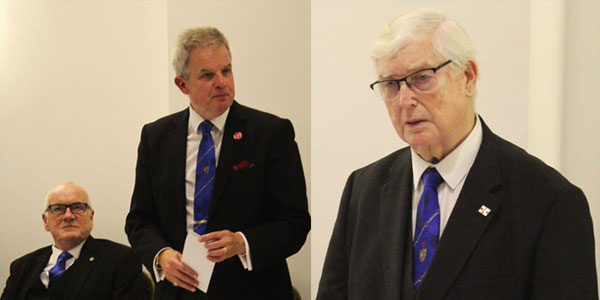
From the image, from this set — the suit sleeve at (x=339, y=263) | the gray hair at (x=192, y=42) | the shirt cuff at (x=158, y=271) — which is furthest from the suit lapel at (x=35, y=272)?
the suit sleeve at (x=339, y=263)

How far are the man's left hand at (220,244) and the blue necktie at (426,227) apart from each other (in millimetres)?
960

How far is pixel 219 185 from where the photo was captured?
8.60 ft

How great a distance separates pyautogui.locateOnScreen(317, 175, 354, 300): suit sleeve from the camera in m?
1.83

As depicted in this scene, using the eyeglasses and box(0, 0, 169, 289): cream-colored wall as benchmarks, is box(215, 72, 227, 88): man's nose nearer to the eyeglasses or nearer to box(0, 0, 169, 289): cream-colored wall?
the eyeglasses

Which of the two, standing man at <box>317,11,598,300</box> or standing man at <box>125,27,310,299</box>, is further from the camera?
standing man at <box>125,27,310,299</box>

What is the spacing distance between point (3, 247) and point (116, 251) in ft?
5.37

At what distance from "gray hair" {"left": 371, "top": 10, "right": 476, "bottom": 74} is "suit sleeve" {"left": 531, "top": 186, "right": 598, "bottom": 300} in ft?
1.33

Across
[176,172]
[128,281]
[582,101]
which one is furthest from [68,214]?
[582,101]

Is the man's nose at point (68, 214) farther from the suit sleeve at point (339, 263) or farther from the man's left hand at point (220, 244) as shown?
the suit sleeve at point (339, 263)

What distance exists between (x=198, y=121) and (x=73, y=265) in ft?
6.56

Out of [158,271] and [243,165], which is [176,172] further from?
[158,271]

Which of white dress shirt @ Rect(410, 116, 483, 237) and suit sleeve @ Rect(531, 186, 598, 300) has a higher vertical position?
white dress shirt @ Rect(410, 116, 483, 237)

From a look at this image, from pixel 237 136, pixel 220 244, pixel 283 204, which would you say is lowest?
pixel 220 244

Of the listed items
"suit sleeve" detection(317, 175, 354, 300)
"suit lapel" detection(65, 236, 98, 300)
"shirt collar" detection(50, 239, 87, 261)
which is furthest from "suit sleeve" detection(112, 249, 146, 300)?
"suit sleeve" detection(317, 175, 354, 300)
